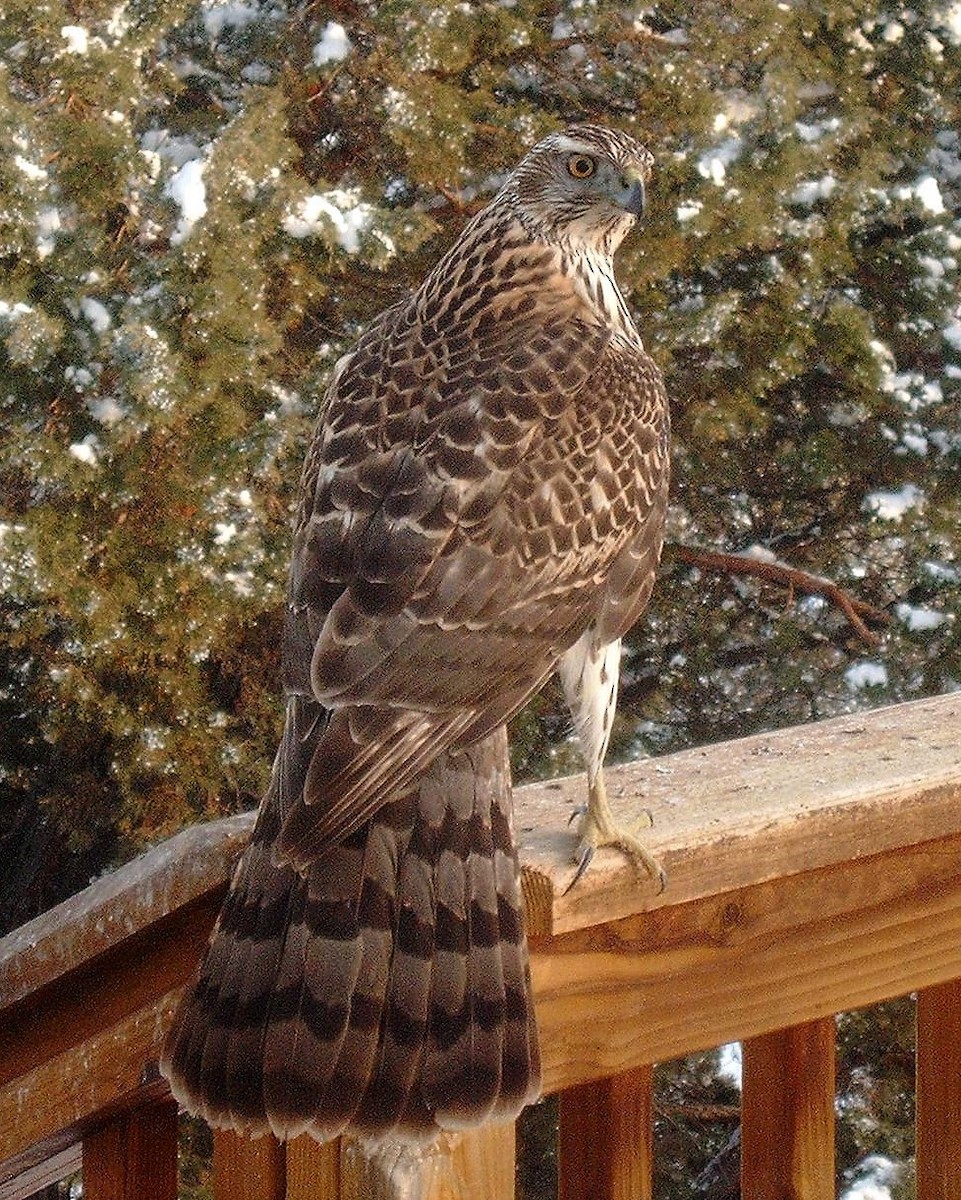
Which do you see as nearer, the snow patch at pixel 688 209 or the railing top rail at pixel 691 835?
the railing top rail at pixel 691 835

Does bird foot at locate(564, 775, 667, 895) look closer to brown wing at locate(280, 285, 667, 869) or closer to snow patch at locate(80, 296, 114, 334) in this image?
brown wing at locate(280, 285, 667, 869)

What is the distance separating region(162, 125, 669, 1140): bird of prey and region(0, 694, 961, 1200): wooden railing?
6 centimetres

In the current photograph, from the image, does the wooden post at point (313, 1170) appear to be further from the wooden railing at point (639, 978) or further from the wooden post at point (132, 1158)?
the wooden post at point (132, 1158)

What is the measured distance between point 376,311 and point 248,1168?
4033 mm

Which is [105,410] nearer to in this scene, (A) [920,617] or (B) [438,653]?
(A) [920,617]

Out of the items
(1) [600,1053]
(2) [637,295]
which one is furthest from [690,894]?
(2) [637,295]

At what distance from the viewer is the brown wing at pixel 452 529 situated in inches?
68.3

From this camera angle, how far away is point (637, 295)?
17.0ft

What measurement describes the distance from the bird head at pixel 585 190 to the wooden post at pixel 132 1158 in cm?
150

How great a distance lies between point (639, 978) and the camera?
155cm

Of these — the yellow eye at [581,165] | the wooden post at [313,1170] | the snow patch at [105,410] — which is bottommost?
the snow patch at [105,410]

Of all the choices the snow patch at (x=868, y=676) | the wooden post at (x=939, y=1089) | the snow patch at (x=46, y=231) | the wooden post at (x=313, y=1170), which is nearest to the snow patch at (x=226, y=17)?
the snow patch at (x=46, y=231)

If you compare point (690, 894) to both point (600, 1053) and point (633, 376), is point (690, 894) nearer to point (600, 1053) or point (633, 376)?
point (600, 1053)

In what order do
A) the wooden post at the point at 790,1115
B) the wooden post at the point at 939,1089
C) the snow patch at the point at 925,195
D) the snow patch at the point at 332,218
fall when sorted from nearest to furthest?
the wooden post at the point at 790,1115
the wooden post at the point at 939,1089
the snow patch at the point at 332,218
the snow patch at the point at 925,195
